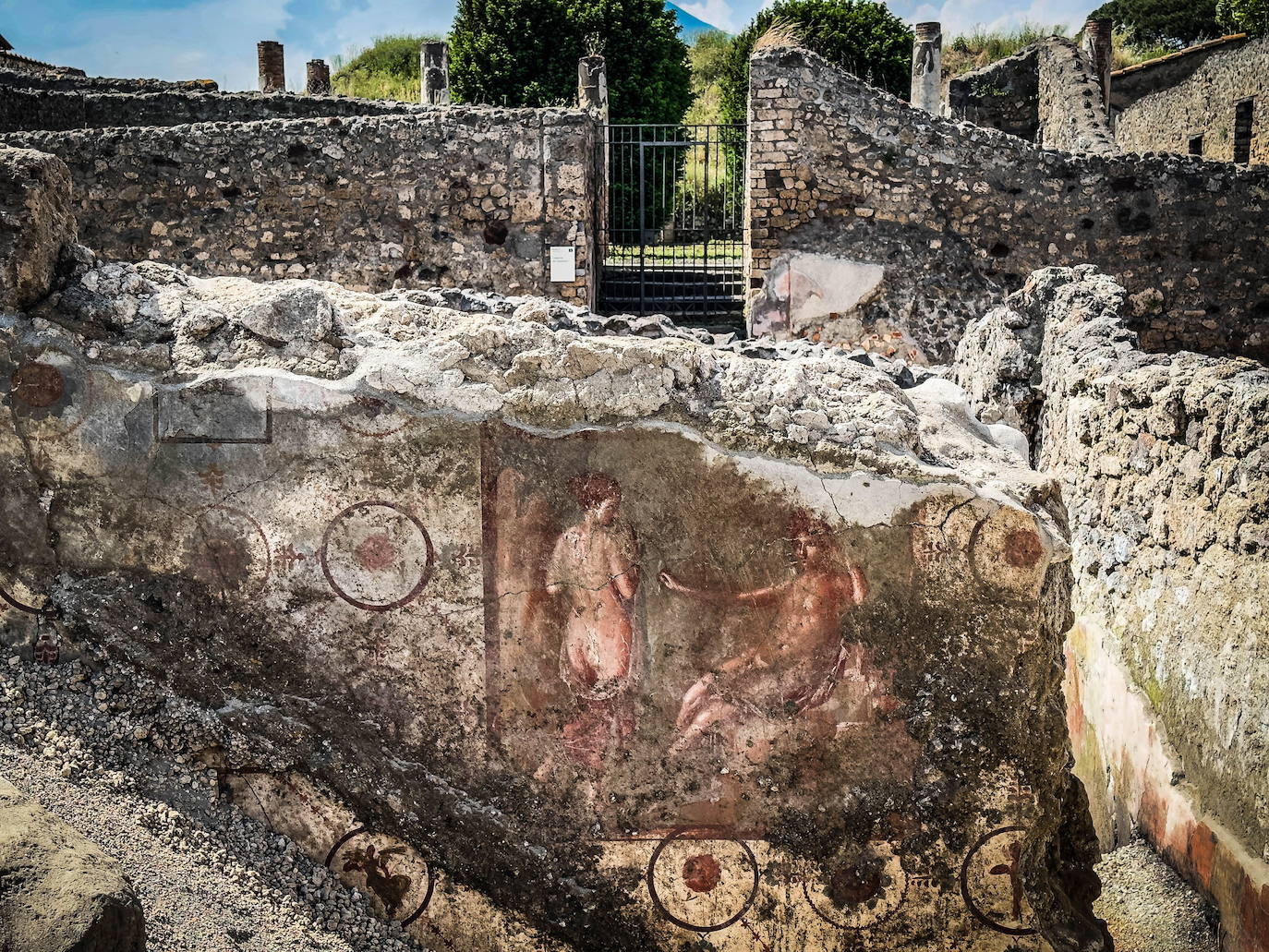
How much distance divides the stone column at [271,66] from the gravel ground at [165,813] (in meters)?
17.2

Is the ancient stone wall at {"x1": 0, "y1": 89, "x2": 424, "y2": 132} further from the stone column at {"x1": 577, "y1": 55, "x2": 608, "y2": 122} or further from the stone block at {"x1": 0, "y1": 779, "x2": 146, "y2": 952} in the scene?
the stone block at {"x1": 0, "y1": 779, "x2": 146, "y2": 952}

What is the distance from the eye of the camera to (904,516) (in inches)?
121

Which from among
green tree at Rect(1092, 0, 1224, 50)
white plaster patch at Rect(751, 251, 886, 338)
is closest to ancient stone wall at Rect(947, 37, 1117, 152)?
white plaster patch at Rect(751, 251, 886, 338)

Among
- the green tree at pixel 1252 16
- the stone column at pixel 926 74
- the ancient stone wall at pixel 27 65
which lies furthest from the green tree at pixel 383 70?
the green tree at pixel 1252 16

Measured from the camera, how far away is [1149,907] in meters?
3.72

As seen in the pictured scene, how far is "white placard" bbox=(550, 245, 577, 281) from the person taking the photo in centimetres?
895

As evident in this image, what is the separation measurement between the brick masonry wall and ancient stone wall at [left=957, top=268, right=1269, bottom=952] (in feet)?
14.7

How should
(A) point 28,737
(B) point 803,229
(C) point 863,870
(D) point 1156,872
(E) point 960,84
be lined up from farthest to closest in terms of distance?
(E) point 960,84, (B) point 803,229, (D) point 1156,872, (C) point 863,870, (A) point 28,737

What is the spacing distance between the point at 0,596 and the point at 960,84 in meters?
15.3

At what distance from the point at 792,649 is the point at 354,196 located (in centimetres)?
657

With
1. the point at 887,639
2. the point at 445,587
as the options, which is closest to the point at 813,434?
the point at 887,639

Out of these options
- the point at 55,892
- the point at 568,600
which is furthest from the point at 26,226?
the point at 55,892

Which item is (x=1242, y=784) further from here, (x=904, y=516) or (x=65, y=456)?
(x=65, y=456)

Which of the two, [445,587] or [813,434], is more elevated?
[813,434]
